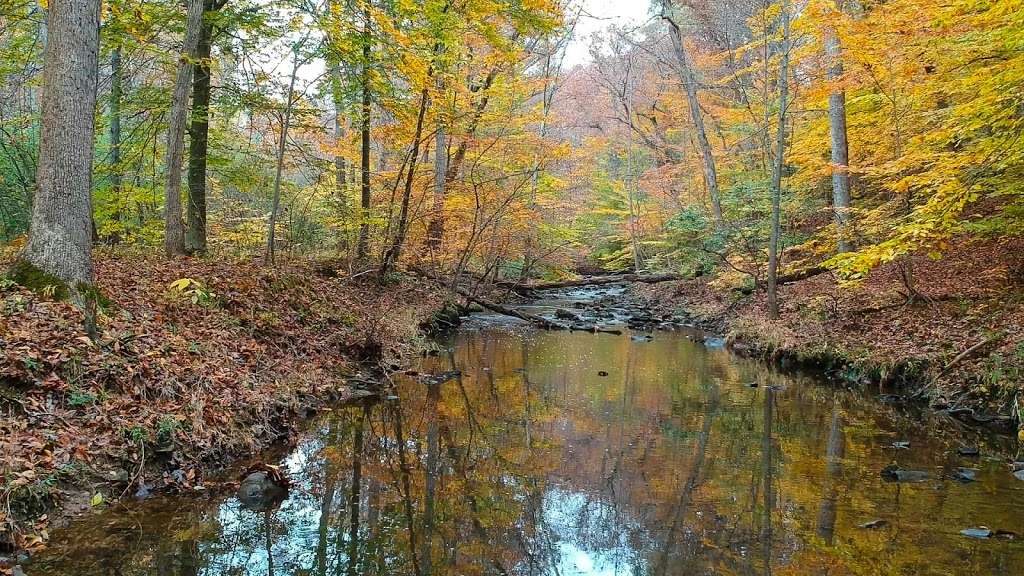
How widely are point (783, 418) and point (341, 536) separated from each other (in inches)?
233

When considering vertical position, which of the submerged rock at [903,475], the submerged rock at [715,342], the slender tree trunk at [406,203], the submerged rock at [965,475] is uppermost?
the slender tree trunk at [406,203]

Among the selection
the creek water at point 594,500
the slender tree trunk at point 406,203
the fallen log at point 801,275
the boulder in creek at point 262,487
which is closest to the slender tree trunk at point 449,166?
the slender tree trunk at point 406,203

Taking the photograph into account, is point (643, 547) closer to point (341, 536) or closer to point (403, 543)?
point (403, 543)

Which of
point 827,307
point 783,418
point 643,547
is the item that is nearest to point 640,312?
point 827,307

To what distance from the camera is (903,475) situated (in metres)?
5.67

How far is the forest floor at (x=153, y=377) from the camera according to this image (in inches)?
174

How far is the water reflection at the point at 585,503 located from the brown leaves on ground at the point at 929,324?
1.14m

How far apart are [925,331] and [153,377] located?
10.5 m

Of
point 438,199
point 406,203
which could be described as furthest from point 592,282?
point 406,203

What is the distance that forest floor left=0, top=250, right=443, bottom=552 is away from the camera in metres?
4.43

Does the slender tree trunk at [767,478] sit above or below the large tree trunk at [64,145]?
below

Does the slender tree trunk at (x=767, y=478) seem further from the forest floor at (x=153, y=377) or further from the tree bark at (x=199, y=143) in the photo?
the tree bark at (x=199, y=143)

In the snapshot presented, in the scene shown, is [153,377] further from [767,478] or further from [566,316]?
[566,316]

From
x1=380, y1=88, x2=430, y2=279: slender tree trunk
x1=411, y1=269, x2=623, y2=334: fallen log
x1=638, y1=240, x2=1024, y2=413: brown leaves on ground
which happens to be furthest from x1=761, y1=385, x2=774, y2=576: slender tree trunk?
x1=380, y1=88, x2=430, y2=279: slender tree trunk
